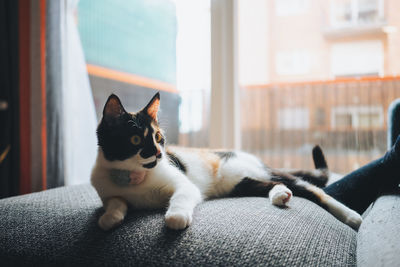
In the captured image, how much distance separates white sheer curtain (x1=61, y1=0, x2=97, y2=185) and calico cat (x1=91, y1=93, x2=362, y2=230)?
4.27 feet

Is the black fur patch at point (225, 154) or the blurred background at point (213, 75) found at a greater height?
the blurred background at point (213, 75)

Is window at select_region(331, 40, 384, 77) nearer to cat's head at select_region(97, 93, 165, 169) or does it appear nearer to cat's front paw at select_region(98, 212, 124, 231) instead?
cat's head at select_region(97, 93, 165, 169)

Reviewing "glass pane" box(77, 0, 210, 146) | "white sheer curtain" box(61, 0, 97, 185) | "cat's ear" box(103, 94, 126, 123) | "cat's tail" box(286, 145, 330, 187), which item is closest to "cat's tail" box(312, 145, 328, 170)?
"cat's tail" box(286, 145, 330, 187)

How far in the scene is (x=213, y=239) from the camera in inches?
25.3

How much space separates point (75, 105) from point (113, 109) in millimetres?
1528

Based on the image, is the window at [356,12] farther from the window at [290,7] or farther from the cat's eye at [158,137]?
the cat's eye at [158,137]

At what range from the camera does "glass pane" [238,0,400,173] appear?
72.8 inches

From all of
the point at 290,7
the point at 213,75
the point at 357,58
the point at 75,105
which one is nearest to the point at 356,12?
the point at 357,58

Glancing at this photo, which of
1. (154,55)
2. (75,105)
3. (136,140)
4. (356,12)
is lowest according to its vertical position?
(136,140)

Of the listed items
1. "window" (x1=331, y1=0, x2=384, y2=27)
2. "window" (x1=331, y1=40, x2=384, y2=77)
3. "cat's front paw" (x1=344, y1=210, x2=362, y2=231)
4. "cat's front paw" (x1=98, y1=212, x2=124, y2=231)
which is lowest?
"cat's front paw" (x1=344, y1=210, x2=362, y2=231)

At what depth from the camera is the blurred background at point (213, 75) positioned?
1.89 m

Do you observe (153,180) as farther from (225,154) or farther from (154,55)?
(154,55)

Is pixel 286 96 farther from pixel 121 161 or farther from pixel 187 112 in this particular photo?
pixel 121 161

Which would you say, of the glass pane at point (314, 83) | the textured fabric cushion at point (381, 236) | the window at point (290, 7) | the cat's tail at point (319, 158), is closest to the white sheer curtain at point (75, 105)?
the glass pane at point (314, 83)
